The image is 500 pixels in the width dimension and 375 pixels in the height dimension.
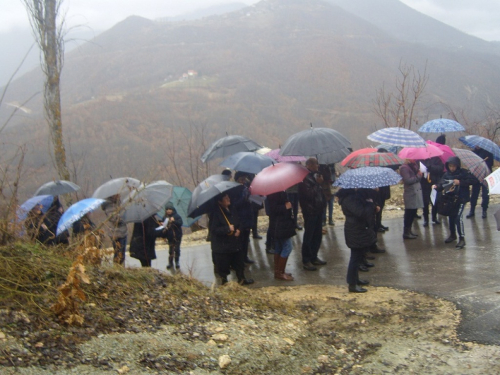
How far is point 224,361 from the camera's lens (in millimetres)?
4258

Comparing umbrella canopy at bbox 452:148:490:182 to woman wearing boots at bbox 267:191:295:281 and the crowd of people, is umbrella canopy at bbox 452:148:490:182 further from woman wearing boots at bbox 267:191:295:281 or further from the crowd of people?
woman wearing boots at bbox 267:191:295:281

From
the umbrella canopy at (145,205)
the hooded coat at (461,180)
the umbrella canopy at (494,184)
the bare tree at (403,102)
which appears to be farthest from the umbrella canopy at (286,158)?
the bare tree at (403,102)

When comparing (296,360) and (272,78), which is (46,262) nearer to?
(296,360)

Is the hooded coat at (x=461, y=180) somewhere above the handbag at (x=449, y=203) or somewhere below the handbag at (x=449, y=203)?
above

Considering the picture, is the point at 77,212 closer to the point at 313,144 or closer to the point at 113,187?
the point at 113,187

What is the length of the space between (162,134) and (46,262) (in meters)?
65.3

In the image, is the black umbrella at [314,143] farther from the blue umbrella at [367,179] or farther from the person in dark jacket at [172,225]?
the person in dark jacket at [172,225]

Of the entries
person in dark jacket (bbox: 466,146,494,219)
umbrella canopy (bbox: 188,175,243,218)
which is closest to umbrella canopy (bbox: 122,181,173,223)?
umbrella canopy (bbox: 188,175,243,218)

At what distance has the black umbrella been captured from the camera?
796 cm

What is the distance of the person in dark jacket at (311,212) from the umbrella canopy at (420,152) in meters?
1.92

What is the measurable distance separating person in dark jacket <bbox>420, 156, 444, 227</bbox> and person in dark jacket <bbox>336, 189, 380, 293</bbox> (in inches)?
147

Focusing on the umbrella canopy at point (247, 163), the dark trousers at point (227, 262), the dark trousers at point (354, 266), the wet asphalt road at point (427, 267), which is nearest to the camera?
the wet asphalt road at point (427, 267)

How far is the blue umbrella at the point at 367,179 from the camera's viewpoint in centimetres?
625

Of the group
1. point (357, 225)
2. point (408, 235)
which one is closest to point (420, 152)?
point (408, 235)
